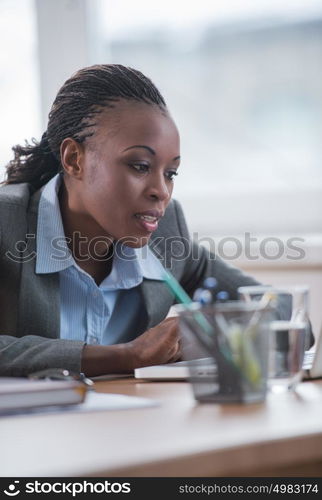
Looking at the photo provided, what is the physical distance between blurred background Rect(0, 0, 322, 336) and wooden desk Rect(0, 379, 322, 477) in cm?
226

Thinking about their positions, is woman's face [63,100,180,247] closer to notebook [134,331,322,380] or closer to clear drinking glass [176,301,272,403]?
notebook [134,331,322,380]

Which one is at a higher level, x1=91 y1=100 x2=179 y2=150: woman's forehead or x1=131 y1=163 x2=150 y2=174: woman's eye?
x1=91 y1=100 x2=179 y2=150: woman's forehead

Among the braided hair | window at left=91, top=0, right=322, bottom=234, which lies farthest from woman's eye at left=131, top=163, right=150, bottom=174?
window at left=91, top=0, right=322, bottom=234

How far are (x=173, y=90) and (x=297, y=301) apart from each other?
7.45 feet

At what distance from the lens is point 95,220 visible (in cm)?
189

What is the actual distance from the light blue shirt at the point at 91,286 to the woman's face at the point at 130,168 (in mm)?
68

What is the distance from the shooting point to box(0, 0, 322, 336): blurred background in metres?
3.21

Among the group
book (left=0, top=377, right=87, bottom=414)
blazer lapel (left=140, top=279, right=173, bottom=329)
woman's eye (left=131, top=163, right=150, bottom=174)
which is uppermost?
woman's eye (left=131, top=163, right=150, bottom=174)

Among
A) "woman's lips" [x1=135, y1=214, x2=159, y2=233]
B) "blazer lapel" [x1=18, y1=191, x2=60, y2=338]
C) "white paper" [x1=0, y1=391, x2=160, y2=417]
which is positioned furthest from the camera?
"woman's lips" [x1=135, y1=214, x2=159, y2=233]

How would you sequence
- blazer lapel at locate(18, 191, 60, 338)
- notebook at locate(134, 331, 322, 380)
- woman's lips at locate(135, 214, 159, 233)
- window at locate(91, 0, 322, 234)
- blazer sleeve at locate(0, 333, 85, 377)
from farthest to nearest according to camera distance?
1. window at locate(91, 0, 322, 234)
2. woman's lips at locate(135, 214, 159, 233)
3. blazer lapel at locate(18, 191, 60, 338)
4. blazer sleeve at locate(0, 333, 85, 377)
5. notebook at locate(134, 331, 322, 380)

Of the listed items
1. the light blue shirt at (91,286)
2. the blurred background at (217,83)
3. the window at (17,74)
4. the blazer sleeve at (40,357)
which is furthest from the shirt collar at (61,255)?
the window at (17,74)

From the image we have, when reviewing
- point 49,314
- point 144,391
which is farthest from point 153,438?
point 49,314

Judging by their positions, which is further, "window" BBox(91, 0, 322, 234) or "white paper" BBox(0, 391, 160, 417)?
"window" BBox(91, 0, 322, 234)

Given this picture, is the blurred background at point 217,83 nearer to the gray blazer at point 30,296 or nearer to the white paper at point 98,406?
the gray blazer at point 30,296
